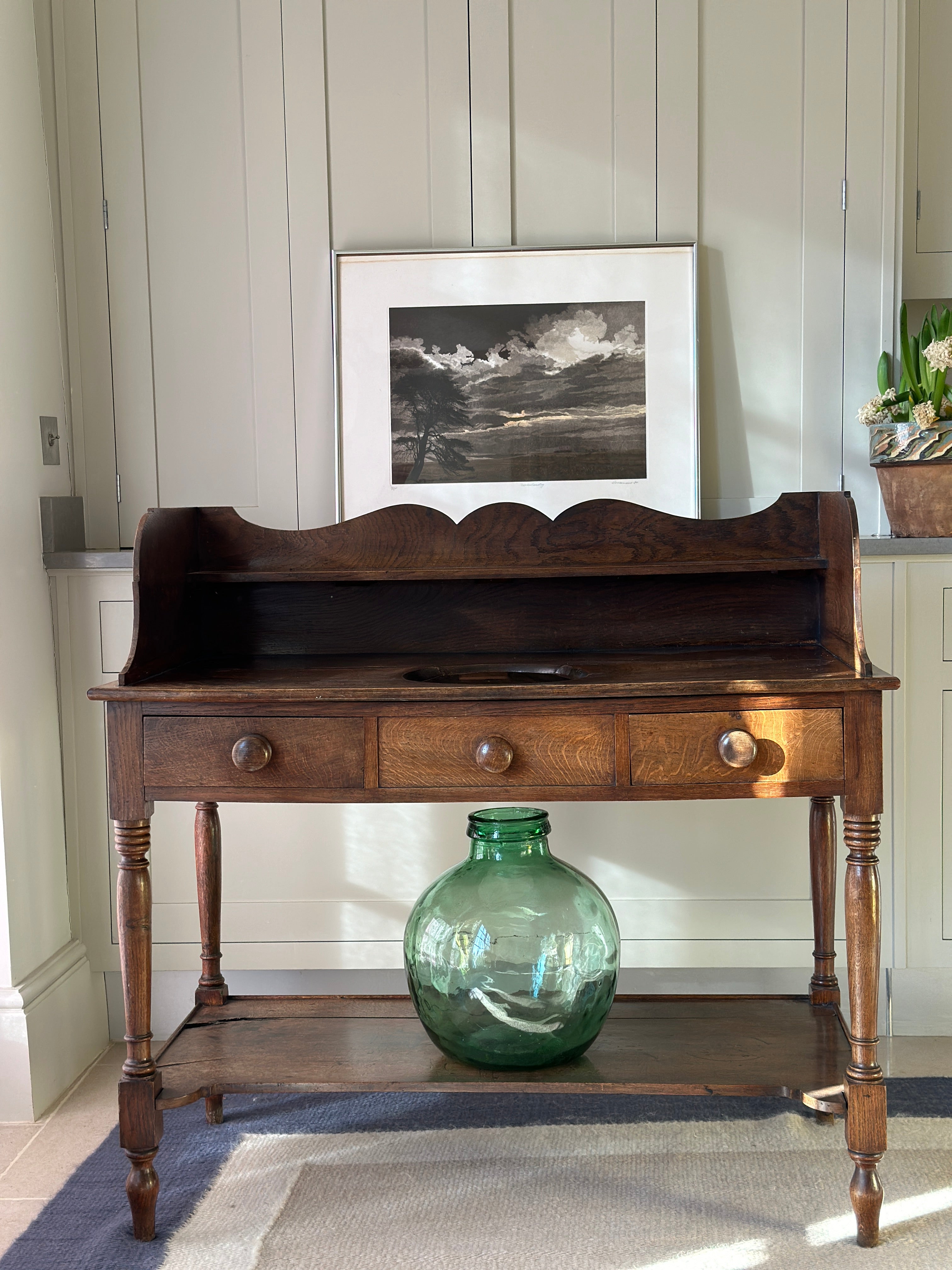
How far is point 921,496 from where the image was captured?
238cm

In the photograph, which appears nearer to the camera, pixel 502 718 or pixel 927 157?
pixel 502 718

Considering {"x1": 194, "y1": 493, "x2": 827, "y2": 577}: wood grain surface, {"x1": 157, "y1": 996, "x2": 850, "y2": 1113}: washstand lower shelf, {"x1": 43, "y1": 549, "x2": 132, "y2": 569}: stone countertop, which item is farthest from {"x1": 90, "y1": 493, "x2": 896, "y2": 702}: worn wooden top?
{"x1": 157, "y1": 996, "x2": 850, "y2": 1113}: washstand lower shelf

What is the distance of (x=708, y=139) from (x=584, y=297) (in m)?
0.45

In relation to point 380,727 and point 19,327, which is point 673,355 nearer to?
point 380,727

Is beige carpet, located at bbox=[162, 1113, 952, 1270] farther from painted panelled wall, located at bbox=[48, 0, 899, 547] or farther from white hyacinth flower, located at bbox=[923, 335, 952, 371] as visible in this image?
white hyacinth flower, located at bbox=[923, 335, 952, 371]

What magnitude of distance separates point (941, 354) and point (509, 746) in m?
1.29

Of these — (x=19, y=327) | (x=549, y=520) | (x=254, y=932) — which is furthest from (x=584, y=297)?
(x=254, y=932)

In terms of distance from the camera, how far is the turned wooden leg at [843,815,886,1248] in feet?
5.68

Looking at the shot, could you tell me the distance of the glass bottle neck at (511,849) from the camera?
6.37ft

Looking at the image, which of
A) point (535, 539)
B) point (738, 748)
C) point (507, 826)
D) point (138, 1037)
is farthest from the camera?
point (535, 539)

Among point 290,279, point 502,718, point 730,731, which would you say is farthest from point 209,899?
point 290,279

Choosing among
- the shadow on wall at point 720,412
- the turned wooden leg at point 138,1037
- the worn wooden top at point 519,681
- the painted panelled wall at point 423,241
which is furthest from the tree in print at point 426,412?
the turned wooden leg at point 138,1037

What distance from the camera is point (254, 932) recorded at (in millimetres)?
2547

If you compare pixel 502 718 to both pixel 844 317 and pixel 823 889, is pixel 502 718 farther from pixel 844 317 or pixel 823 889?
pixel 844 317
